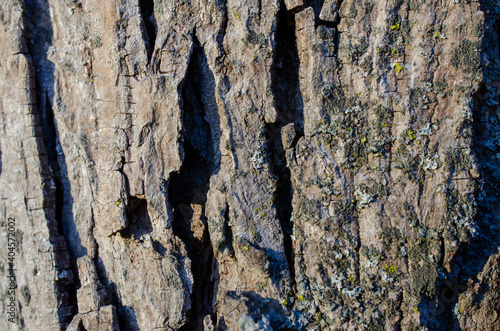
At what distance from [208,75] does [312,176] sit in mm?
1044

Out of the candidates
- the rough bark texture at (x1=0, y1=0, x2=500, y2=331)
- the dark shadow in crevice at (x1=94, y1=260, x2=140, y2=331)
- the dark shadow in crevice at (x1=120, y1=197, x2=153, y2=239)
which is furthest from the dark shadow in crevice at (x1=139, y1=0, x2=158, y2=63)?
the dark shadow in crevice at (x1=94, y1=260, x2=140, y2=331)

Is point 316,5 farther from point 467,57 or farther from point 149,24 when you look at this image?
point 149,24

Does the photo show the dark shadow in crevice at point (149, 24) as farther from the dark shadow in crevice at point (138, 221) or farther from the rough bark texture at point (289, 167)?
the dark shadow in crevice at point (138, 221)

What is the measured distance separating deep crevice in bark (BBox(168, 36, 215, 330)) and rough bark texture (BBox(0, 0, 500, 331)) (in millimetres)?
11

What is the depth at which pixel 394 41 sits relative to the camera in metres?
2.69

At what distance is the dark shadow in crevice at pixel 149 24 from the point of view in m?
2.76

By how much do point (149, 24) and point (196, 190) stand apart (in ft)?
4.25

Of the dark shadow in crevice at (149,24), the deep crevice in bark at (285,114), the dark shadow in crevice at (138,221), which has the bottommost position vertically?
the dark shadow in crevice at (138,221)

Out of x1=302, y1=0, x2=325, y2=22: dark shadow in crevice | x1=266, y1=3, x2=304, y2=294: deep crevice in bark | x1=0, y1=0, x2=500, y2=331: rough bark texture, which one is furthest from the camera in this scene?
x1=302, y1=0, x2=325, y2=22: dark shadow in crevice

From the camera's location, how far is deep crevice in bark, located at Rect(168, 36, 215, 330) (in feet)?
9.11

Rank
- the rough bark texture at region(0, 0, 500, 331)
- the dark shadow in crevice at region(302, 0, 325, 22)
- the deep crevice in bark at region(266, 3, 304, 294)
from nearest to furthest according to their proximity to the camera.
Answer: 1. the rough bark texture at region(0, 0, 500, 331)
2. the deep crevice in bark at region(266, 3, 304, 294)
3. the dark shadow in crevice at region(302, 0, 325, 22)

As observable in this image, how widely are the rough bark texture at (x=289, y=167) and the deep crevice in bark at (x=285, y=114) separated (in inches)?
0.6

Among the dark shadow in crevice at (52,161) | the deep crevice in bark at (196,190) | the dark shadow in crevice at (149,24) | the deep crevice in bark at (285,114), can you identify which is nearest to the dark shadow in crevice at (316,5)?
the deep crevice in bark at (285,114)

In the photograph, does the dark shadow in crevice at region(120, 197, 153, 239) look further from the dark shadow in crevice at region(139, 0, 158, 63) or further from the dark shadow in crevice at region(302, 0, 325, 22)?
the dark shadow in crevice at region(302, 0, 325, 22)
